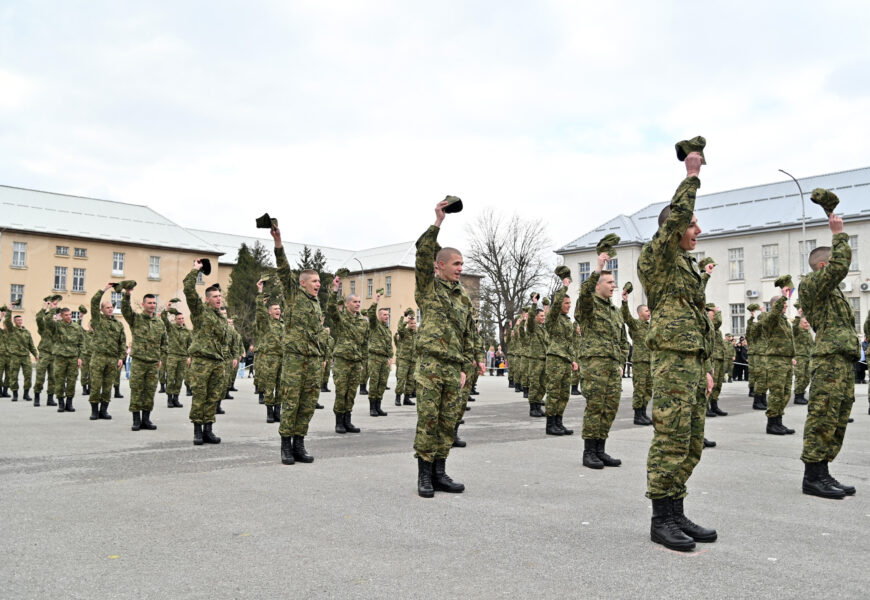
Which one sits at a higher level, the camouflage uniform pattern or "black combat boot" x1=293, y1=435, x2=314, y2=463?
the camouflage uniform pattern

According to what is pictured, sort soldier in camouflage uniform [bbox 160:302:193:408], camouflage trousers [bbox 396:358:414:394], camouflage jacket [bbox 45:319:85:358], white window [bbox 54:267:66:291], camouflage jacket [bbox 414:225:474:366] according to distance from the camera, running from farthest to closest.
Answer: white window [bbox 54:267:66:291] < camouflage trousers [bbox 396:358:414:394] < soldier in camouflage uniform [bbox 160:302:193:408] < camouflage jacket [bbox 45:319:85:358] < camouflage jacket [bbox 414:225:474:366]

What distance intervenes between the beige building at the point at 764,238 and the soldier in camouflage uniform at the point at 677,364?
35.5 metres

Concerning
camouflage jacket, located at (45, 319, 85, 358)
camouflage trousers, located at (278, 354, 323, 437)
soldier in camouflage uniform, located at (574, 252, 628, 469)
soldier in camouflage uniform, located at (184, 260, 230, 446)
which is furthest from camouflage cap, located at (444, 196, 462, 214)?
camouflage jacket, located at (45, 319, 85, 358)

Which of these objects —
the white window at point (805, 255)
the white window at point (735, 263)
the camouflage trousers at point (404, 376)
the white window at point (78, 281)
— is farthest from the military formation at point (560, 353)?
the white window at point (78, 281)

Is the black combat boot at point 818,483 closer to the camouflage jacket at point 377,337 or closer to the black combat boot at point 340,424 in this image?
the black combat boot at point 340,424

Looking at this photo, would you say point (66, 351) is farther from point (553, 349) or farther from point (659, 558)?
point (659, 558)

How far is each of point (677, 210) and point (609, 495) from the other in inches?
106

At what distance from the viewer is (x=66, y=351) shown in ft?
46.1

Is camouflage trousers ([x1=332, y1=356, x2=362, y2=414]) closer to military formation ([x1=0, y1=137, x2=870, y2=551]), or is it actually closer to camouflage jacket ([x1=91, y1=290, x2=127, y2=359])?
military formation ([x1=0, y1=137, x2=870, y2=551])

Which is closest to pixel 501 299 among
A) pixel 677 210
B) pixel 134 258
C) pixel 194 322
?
pixel 134 258

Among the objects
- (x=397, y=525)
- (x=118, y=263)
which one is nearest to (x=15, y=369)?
(x=397, y=525)

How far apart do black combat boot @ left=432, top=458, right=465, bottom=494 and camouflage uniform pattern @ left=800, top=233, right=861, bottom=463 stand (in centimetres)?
317

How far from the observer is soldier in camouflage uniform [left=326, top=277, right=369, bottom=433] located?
10.7 metres

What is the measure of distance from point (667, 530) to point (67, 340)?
13452 millimetres
